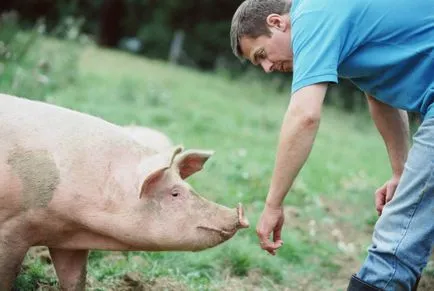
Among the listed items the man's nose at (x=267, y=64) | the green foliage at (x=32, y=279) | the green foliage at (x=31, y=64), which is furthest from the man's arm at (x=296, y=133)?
the green foliage at (x=31, y=64)

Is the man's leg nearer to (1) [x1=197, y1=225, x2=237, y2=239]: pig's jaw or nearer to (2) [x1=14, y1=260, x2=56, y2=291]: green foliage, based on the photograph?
(1) [x1=197, y1=225, x2=237, y2=239]: pig's jaw

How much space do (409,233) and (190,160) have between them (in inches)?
42.5

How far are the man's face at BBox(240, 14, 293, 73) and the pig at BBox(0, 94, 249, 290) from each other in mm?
588

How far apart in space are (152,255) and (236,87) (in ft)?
37.2

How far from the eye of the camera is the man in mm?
2881

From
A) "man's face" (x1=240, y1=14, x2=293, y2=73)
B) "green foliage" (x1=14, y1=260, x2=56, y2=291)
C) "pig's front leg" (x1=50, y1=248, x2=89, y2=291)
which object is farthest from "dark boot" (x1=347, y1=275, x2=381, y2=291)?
"green foliage" (x1=14, y1=260, x2=56, y2=291)

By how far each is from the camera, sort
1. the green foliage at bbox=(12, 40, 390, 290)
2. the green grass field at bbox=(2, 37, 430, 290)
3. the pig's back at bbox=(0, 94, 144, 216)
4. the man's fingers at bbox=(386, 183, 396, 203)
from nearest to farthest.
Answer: the pig's back at bbox=(0, 94, 144, 216) → the man's fingers at bbox=(386, 183, 396, 203) → the green grass field at bbox=(2, 37, 430, 290) → the green foliage at bbox=(12, 40, 390, 290)

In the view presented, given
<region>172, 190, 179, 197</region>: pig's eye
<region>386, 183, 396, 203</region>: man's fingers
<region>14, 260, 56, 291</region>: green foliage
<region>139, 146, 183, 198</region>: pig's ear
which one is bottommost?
<region>14, 260, 56, 291</region>: green foliage

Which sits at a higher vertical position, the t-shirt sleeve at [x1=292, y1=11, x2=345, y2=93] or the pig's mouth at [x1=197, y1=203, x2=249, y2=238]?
the t-shirt sleeve at [x1=292, y1=11, x2=345, y2=93]

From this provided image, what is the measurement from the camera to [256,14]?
322 centimetres

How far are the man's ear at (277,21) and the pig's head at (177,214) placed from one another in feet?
2.34

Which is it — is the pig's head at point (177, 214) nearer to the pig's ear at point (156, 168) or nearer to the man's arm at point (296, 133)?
the pig's ear at point (156, 168)

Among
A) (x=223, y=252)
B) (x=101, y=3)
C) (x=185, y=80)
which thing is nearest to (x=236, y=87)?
(x=185, y=80)

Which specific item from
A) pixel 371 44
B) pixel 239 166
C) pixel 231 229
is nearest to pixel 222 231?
pixel 231 229
